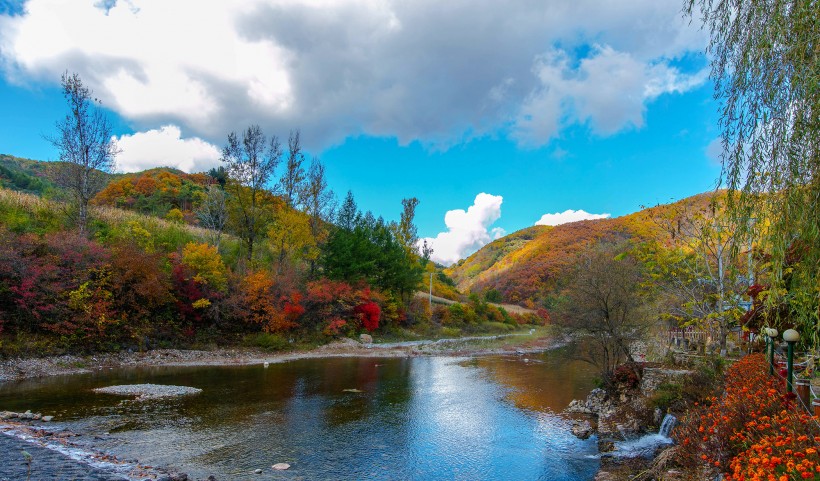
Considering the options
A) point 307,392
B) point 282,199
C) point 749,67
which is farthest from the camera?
point 282,199

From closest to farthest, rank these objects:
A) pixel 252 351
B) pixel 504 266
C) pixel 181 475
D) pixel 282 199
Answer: pixel 181 475 < pixel 252 351 < pixel 282 199 < pixel 504 266

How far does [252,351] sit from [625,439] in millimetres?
24232

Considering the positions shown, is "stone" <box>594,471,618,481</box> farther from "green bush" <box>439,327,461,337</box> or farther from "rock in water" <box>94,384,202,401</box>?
"green bush" <box>439,327,461,337</box>

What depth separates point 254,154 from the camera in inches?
1443

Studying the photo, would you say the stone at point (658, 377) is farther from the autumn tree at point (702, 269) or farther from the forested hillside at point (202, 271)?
the forested hillside at point (202, 271)

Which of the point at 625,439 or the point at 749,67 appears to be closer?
the point at 749,67

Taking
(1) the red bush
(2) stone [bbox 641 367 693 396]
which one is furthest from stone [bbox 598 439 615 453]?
(1) the red bush

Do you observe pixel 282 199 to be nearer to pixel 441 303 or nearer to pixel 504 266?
pixel 441 303

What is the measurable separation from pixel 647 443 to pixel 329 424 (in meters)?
9.64

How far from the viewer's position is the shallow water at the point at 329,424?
1088cm

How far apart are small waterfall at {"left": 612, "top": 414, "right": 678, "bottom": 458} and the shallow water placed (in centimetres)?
96

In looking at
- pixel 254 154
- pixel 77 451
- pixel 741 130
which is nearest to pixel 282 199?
pixel 254 154

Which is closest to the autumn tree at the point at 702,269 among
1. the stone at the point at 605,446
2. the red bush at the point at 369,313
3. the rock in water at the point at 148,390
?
the stone at the point at 605,446

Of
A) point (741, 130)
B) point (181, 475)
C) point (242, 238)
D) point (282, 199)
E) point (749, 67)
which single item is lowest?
point (181, 475)
